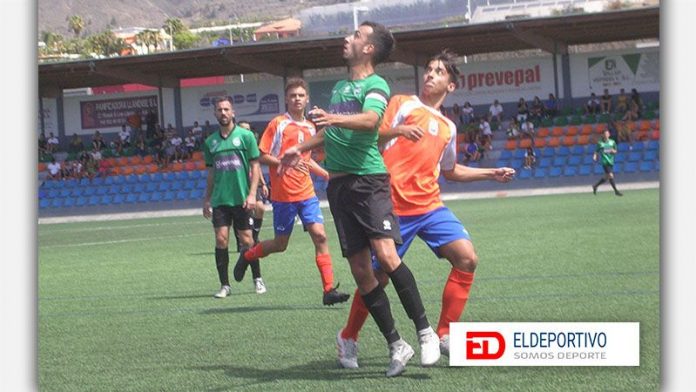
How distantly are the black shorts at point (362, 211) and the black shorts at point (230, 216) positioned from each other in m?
4.53

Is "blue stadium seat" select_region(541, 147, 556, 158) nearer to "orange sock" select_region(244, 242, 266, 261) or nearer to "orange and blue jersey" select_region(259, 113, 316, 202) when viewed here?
"orange and blue jersey" select_region(259, 113, 316, 202)

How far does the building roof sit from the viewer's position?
30.7 m

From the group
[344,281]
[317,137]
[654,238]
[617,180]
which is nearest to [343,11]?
[617,180]

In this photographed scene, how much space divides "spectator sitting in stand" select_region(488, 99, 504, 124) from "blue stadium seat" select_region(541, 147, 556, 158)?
14.8 feet

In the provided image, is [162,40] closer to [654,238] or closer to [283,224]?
[654,238]

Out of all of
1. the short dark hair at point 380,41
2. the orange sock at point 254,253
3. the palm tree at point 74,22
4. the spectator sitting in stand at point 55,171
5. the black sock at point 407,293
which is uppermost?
the palm tree at point 74,22

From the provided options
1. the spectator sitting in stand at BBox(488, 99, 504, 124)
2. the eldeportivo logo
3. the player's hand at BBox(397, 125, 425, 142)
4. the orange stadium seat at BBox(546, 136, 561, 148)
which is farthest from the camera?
the spectator sitting in stand at BBox(488, 99, 504, 124)

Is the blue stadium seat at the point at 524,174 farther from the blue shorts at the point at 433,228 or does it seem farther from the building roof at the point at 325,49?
the blue shorts at the point at 433,228

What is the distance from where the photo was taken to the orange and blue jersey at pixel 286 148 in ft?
34.8

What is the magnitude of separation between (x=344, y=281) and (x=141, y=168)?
21154mm

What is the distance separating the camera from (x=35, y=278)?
18.4 feet

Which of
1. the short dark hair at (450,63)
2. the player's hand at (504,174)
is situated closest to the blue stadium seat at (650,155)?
the player's hand at (504,174)

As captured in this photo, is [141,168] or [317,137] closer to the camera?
[317,137]

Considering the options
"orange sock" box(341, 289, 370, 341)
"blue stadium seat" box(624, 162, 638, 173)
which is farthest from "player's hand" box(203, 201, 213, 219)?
"blue stadium seat" box(624, 162, 638, 173)
